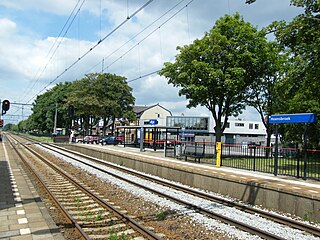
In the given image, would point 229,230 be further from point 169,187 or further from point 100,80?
point 100,80

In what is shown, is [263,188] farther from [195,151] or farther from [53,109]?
[53,109]

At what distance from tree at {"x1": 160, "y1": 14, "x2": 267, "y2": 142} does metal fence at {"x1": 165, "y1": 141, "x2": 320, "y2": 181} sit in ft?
13.5

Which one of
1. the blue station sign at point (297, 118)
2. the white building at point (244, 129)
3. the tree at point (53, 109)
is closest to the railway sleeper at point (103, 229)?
the blue station sign at point (297, 118)

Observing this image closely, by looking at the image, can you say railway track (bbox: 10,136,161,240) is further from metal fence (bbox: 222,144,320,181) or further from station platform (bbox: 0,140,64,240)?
metal fence (bbox: 222,144,320,181)

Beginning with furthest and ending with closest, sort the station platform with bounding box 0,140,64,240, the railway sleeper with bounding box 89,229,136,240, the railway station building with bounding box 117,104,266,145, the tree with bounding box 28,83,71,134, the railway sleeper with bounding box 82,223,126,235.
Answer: the railway station building with bounding box 117,104,266,145, the tree with bounding box 28,83,71,134, the railway sleeper with bounding box 82,223,126,235, the railway sleeper with bounding box 89,229,136,240, the station platform with bounding box 0,140,64,240

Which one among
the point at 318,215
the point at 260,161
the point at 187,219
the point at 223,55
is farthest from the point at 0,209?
the point at 223,55

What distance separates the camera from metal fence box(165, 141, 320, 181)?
13511mm

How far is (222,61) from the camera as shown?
2188 cm

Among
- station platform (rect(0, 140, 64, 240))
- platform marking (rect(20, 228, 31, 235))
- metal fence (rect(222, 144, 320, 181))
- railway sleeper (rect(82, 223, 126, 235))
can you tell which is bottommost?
railway sleeper (rect(82, 223, 126, 235))

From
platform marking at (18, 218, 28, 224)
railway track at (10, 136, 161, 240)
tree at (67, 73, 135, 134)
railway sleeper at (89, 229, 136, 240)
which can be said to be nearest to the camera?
railway sleeper at (89, 229, 136, 240)

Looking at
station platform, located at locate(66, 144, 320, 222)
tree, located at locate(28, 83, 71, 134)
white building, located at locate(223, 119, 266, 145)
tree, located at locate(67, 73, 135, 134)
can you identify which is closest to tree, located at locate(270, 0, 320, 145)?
station platform, located at locate(66, 144, 320, 222)

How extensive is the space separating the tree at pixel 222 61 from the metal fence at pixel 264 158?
413 cm

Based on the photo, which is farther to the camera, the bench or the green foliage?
the green foliage

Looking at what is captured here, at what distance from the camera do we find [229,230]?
7434 mm
